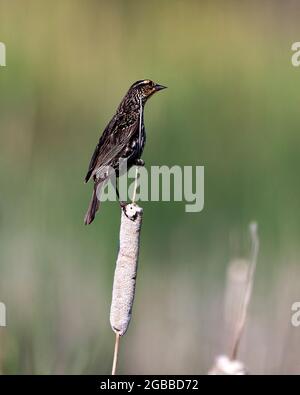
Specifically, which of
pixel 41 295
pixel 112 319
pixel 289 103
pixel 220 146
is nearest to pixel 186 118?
pixel 220 146

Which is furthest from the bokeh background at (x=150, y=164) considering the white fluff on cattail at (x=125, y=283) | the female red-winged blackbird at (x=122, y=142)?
the white fluff on cattail at (x=125, y=283)

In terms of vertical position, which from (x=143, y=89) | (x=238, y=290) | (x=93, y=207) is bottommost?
(x=238, y=290)

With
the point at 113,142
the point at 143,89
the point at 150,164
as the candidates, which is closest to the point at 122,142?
the point at 113,142

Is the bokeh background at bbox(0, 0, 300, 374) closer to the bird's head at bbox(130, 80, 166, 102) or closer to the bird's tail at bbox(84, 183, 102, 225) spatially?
the bird's tail at bbox(84, 183, 102, 225)

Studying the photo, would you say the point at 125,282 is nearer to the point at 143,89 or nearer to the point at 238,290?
the point at 238,290

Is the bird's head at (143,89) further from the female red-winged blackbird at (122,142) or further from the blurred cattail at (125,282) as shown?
the blurred cattail at (125,282)

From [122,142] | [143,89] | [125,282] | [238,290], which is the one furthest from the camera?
[143,89]

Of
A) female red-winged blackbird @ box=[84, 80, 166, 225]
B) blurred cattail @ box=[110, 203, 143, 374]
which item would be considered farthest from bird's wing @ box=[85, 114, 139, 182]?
blurred cattail @ box=[110, 203, 143, 374]
